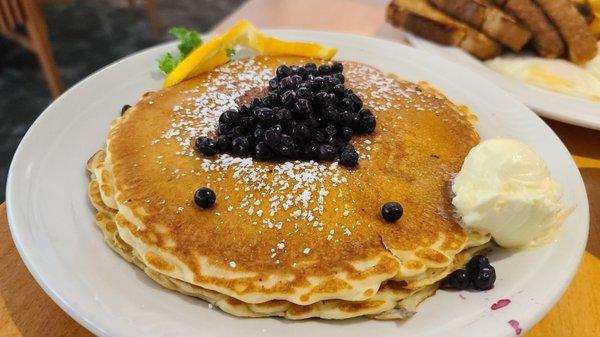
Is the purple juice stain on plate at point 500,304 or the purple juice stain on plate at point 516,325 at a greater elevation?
the purple juice stain on plate at point 516,325

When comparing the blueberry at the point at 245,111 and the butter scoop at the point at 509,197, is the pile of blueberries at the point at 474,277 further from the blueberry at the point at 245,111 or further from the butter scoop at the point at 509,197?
the blueberry at the point at 245,111

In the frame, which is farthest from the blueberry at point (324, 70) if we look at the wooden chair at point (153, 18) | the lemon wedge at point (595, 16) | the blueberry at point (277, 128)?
the wooden chair at point (153, 18)

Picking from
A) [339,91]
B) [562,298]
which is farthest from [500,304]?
[339,91]

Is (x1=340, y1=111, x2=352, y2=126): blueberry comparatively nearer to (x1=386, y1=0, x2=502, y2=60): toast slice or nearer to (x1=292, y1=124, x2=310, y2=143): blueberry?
(x1=292, y1=124, x2=310, y2=143): blueberry

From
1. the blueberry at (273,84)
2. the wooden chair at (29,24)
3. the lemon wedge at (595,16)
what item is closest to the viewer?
the blueberry at (273,84)

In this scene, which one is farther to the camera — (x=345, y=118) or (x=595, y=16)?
(x=595, y=16)

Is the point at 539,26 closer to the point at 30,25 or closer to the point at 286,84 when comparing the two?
the point at 286,84
